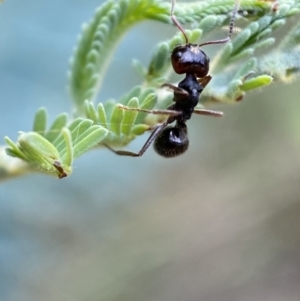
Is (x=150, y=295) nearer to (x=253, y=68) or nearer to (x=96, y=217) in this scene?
(x=96, y=217)

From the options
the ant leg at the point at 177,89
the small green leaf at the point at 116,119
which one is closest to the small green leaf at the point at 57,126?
the small green leaf at the point at 116,119

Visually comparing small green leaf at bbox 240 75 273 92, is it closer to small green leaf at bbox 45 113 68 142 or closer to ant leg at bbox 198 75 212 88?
ant leg at bbox 198 75 212 88

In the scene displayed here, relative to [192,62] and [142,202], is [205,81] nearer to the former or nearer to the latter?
[192,62]

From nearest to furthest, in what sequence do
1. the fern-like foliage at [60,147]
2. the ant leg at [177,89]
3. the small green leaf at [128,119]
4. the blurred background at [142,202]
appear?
1. the fern-like foliage at [60,147]
2. the small green leaf at [128,119]
3. the ant leg at [177,89]
4. the blurred background at [142,202]

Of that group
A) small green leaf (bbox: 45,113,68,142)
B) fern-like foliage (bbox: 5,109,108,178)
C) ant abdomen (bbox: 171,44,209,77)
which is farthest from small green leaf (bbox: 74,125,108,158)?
ant abdomen (bbox: 171,44,209,77)

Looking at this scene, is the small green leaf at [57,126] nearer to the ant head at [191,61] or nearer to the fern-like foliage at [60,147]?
the fern-like foliage at [60,147]

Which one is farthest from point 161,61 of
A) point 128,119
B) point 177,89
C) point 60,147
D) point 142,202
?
point 142,202
